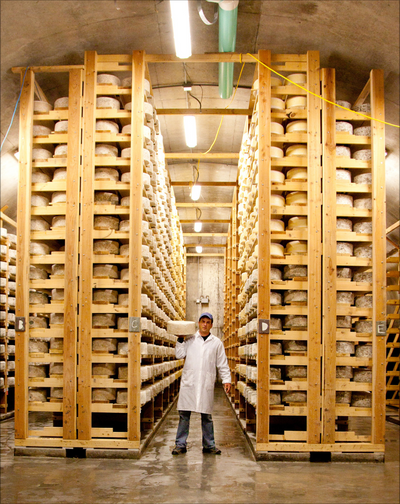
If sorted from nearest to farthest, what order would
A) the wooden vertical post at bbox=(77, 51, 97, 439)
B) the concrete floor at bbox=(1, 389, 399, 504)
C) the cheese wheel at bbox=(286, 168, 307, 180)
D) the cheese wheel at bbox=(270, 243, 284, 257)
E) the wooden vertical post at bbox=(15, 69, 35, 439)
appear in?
the concrete floor at bbox=(1, 389, 399, 504) < the wooden vertical post at bbox=(77, 51, 97, 439) < the wooden vertical post at bbox=(15, 69, 35, 439) < the cheese wheel at bbox=(270, 243, 284, 257) < the cheese wheel at bbox=(286, 168, 307, 180)

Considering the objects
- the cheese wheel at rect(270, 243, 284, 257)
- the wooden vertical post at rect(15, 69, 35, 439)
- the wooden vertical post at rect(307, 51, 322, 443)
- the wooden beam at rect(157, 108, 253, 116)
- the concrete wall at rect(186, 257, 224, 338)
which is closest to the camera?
the wooden vertical post at rect(307, 51, 322, 443)

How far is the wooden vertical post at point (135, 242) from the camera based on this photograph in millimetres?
7617

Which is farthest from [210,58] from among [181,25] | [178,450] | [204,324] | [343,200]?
[178,450]

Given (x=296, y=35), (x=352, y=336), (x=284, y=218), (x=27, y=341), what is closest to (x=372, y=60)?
(x=296, y=35)

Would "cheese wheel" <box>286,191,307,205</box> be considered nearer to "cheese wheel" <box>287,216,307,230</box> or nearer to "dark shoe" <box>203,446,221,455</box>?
"cheese wheel" <box>287,216,307,230</box>

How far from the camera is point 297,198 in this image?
8.09 m

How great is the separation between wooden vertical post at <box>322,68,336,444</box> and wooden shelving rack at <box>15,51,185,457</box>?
2506 millimetres

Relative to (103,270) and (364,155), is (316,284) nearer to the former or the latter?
(364,155)

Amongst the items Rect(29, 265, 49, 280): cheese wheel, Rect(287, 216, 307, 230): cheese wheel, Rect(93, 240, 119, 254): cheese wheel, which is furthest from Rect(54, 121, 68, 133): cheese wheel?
Rect(287, 216, 307, 230): cheese wheel

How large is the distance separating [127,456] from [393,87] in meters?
7.07

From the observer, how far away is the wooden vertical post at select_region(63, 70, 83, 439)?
7.68 meters

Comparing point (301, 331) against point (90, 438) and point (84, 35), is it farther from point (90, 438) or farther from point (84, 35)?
point (84, 35)

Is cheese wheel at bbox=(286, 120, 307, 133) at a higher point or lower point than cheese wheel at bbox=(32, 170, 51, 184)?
higher

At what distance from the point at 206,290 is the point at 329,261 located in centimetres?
2015
